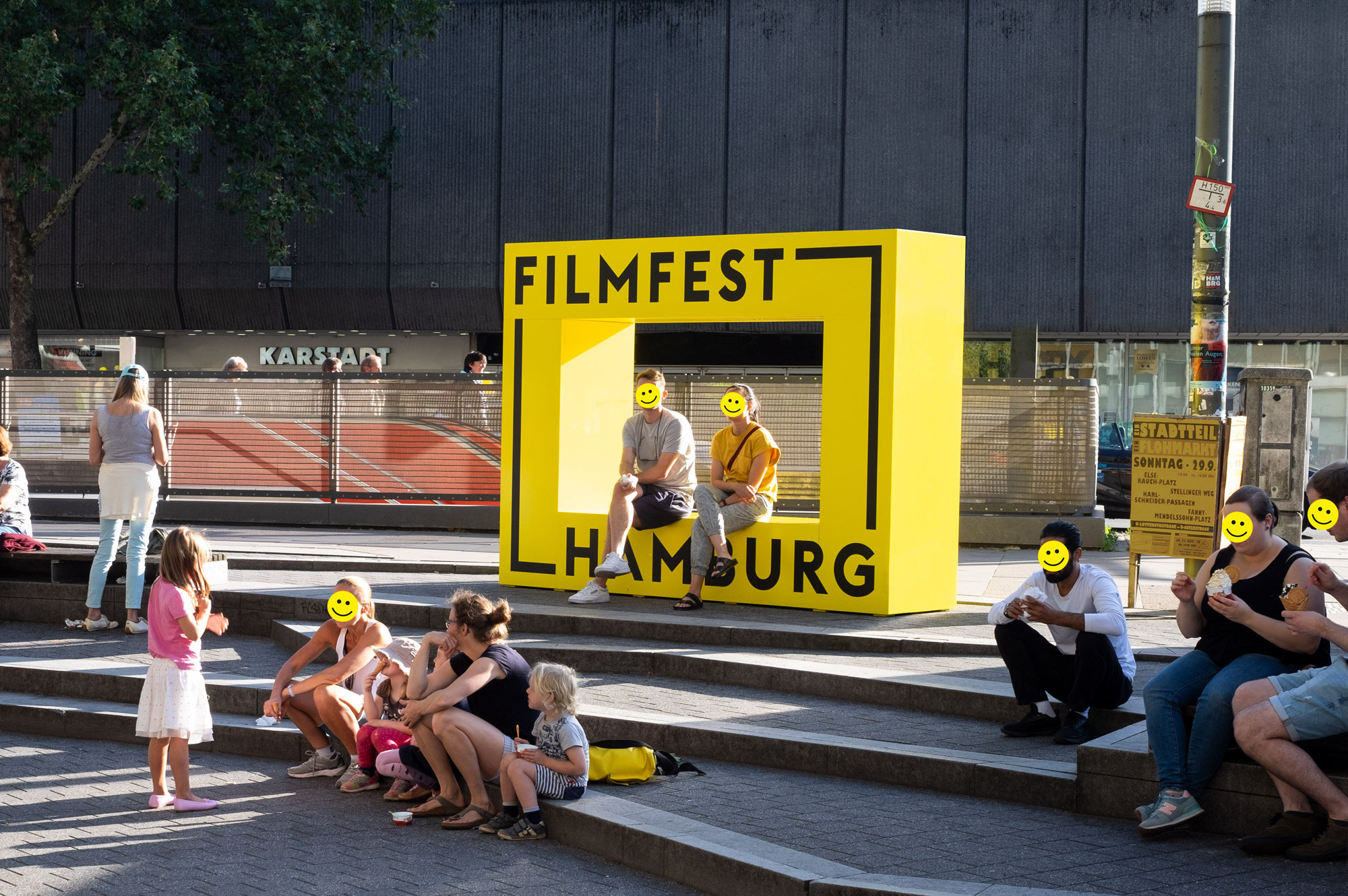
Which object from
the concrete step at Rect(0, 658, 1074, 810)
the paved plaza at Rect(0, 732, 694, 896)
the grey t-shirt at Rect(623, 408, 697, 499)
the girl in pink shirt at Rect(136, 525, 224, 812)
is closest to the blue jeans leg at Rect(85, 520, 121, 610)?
the concrete step at Rect(0, 658, 1074, 810)

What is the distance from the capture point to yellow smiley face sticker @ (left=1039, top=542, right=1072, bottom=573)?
6.73 meters

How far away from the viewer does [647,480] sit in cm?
1040

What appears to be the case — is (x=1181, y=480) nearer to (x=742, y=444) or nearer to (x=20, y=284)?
(x=742, y=444)

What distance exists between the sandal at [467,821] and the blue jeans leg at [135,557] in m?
4.53

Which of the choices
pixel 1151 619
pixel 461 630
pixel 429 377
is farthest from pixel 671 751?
pixel 429 377

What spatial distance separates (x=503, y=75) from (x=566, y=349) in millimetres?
16034

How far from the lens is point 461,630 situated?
6.58 m

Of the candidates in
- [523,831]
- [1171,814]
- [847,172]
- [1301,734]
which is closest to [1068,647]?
[1171,814]

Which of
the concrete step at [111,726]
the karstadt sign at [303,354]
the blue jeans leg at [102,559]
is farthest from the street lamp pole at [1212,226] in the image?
the karstadt sign at [303,354]

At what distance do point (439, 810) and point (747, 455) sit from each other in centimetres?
429

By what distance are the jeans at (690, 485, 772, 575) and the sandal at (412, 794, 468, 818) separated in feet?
12.3

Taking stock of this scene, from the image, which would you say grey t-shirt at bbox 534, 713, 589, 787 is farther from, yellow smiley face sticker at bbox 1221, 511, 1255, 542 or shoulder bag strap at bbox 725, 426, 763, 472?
shoulder bag strap at bbox 725, 426, 763, 472

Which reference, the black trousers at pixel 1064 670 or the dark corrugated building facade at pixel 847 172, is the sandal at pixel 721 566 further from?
the dark corrugated building facade at pixel 847 172

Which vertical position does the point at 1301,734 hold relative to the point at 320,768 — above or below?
above
